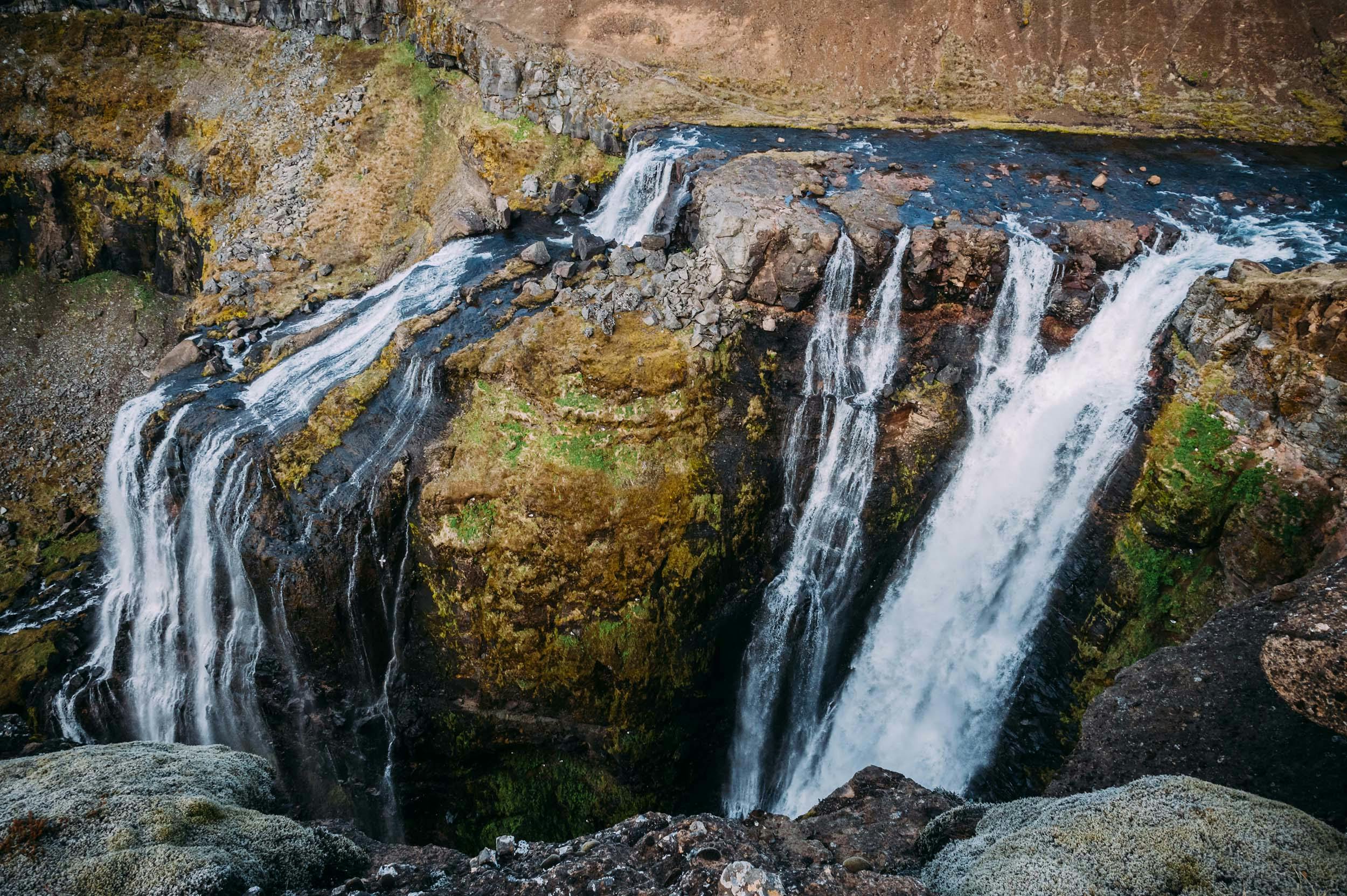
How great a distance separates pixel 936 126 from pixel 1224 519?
16.4 metres

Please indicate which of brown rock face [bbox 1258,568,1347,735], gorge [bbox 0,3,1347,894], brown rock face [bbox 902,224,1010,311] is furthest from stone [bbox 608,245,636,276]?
brown rock face [bbox 1258,568,1347,735]

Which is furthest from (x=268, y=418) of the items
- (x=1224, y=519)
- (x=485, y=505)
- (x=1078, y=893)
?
(x=1224, y=519)

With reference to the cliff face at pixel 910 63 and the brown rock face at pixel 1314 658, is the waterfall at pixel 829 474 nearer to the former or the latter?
the brown rock face at pixel 1314 658

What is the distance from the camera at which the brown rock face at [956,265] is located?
63.5 ft

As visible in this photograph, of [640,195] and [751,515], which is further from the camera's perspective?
[640,195]

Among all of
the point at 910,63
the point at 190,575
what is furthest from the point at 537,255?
the point at 910,63

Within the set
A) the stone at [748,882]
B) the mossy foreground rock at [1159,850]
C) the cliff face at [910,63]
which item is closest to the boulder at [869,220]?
the cliff face at [910,63]

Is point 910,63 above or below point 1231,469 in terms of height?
above

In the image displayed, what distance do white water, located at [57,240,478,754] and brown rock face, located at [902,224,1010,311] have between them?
1257 centimetres

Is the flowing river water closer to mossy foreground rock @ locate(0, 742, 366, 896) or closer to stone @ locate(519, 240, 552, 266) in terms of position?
stone @ locate(519, 240, 552, 266)

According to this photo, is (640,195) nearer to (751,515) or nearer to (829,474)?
(829,474)

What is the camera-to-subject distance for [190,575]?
63.7 ft

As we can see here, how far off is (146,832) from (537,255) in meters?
17.1

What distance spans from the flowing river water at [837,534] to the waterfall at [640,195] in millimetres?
5547
